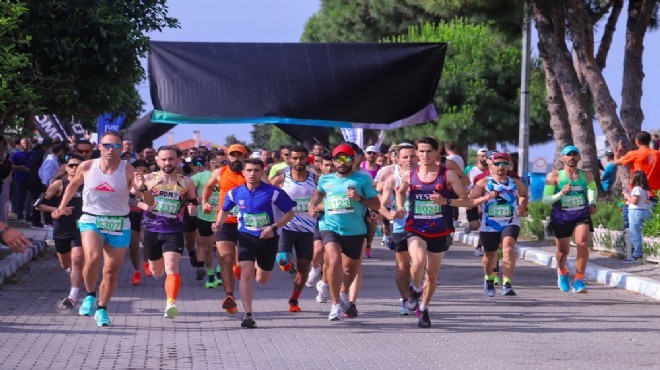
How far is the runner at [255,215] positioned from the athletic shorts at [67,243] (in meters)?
2.32

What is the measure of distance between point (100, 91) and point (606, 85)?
32.4ft

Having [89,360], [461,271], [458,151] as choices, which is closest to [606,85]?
[458,151]

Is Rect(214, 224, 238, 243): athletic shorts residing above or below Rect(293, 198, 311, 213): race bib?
below

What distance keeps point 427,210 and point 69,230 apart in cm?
433

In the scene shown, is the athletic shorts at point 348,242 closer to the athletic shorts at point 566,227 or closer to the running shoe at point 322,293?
the running shoe at point 322,293

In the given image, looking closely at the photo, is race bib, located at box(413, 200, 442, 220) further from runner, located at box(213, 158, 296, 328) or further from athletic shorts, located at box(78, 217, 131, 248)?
athletic shorts, located at box(78, 217, 131, 248)

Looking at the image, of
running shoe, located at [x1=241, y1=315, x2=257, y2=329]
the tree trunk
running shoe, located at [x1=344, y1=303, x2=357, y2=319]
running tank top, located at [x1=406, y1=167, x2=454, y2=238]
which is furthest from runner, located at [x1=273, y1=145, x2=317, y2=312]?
the tree trunk

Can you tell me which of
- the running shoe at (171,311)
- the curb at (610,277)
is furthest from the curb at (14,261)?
the curb at (610,277)

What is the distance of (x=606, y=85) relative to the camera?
24625 mm

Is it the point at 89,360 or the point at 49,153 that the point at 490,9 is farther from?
the point at 89,360

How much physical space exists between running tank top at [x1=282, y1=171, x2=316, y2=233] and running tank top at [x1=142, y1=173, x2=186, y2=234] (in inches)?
47.6

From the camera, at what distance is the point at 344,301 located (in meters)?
13.0

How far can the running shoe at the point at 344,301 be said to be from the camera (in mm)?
12907

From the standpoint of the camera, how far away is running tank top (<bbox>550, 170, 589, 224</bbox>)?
15.5 m
